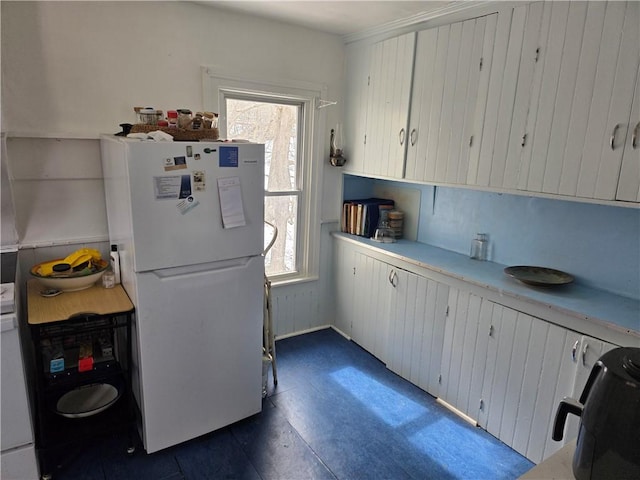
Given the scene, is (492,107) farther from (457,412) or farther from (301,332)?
(301,332)

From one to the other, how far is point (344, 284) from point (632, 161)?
2.17m

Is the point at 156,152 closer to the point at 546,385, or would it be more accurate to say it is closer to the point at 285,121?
the point at 285,121

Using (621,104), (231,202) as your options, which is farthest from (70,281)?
(621,104)

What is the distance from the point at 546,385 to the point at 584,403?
4.06 feet

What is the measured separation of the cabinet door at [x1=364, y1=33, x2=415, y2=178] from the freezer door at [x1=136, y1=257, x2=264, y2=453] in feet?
4.32

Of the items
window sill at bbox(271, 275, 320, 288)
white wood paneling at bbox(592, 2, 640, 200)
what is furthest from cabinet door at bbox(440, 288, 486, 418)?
window sill at bbox(271, 275, 320, 288)

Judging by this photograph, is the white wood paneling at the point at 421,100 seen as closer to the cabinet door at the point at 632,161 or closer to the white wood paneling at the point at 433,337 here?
the white wood paneling at the point at 433,337

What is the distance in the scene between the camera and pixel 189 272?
203 centimetres

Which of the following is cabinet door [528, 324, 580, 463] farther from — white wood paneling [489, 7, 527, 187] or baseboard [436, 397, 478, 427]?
white wood paneling [489, 7, 527, 187]

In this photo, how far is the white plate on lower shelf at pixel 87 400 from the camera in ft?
6.81

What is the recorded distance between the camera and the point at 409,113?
2.77 m

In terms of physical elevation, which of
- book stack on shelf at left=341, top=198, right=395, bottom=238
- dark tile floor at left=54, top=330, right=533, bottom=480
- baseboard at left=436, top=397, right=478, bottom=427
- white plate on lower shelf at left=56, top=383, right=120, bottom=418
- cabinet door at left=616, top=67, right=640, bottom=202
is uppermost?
cabinet door at left=616, top=67, right=640, bottom=202

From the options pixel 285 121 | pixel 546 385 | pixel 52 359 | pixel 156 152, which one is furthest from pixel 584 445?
pixel 285 121

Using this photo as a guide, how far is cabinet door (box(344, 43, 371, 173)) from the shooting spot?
3100 millimetres
